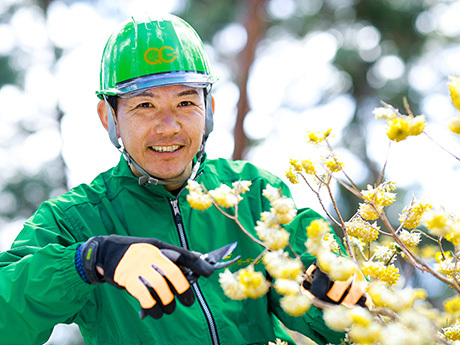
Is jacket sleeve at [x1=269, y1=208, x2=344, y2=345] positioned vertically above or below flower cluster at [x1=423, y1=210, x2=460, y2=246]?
below

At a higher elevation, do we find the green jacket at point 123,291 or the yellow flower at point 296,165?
the yellow flower at point 296,165

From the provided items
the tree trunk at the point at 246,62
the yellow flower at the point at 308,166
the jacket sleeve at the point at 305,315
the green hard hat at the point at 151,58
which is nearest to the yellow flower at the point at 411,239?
the yellow flower at the point at 308,166

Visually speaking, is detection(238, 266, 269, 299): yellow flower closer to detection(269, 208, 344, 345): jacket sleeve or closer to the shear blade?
the shear blade

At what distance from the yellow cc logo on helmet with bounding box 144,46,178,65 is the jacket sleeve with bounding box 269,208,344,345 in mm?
826

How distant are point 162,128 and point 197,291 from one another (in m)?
0.65

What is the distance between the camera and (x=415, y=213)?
158 centimetres

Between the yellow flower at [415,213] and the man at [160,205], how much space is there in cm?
57

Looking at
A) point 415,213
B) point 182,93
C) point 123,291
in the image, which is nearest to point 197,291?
point 123,291

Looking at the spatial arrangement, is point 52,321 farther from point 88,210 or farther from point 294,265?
point 294,265

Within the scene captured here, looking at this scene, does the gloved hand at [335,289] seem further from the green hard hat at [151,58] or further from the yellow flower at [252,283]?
the green hard hat at [151,58]

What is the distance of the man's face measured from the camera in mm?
2107

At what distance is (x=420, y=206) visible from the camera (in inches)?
61.7

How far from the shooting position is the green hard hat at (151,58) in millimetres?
2111

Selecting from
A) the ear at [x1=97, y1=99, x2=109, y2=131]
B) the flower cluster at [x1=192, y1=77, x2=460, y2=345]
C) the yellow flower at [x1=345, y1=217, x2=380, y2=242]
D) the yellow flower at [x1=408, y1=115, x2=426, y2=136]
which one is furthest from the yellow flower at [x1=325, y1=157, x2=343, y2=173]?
the ear at [x1=97, y1=99, x2=109, y2=131]
